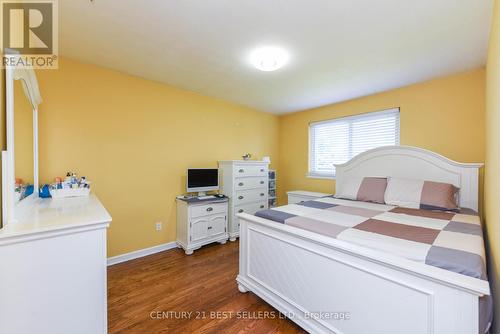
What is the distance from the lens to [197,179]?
3.18 metres

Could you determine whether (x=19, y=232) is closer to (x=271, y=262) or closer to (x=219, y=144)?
(x=271, y=262)

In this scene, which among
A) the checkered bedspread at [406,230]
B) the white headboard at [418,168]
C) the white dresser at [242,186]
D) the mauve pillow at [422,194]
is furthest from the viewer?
the white dresser at [242,186]

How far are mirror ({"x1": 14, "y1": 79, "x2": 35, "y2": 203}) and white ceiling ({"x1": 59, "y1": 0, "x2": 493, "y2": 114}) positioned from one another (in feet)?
2.29

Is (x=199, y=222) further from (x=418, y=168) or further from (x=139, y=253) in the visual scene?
(x=418, y=168)

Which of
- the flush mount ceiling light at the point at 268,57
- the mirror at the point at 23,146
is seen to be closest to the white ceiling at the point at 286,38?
the flush mount ceiling light at the point at 268,57

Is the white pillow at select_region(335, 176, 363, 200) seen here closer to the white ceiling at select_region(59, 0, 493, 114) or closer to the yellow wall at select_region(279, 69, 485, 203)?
the yellow wall at select_region(279, 69, 485, 203)

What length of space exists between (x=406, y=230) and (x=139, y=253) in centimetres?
289

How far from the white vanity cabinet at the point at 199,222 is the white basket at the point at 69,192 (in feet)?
3.72

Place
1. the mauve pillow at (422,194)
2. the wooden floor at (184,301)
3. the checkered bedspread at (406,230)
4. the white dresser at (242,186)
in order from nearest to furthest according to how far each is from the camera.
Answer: the checkered bedspread at (406,230) → the wooden floor at (184,301) → the mauve pillow at (422,194) → the white dresser at (242,186)

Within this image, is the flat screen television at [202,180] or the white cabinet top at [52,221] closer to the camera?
the white cabinet top at [52,221]

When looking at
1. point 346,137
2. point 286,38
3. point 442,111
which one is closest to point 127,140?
point 286,38

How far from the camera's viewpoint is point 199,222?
9.72 feet

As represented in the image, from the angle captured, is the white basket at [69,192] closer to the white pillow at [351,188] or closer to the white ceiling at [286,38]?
the white ceiling at [286,38]

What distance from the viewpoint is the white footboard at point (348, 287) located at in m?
0.97
